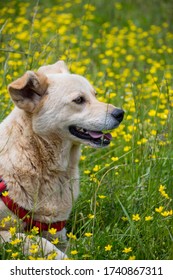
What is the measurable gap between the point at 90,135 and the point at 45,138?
0.28 metres

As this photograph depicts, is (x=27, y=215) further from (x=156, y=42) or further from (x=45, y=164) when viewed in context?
(x=156, y=42)

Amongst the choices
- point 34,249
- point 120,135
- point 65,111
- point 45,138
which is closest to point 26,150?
point 45,138

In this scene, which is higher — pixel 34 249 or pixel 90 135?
pixel 90 135

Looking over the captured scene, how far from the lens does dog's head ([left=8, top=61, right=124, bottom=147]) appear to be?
456cm

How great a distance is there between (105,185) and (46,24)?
181 inches

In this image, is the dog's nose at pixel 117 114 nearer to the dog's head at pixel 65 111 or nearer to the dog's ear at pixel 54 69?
the dog's head at pixel 65 111

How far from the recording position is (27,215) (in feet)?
14.6

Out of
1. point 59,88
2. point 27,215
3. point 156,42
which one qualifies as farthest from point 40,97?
point 156,42

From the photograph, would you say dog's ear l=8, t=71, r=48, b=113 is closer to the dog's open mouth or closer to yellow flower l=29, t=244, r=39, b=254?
the dog's open mouth

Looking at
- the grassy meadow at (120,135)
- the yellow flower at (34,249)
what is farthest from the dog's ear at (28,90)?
the yellow flower at (34,249)

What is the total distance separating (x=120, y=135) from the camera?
6281mm

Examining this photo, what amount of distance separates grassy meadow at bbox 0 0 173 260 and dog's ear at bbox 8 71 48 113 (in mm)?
609

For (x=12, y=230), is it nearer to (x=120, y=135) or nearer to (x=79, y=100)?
(x=79, y=100)

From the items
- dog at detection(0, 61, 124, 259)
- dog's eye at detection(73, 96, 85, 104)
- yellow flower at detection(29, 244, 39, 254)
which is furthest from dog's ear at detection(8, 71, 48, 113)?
yellow flower at detection(29, 244, 39, 254)
